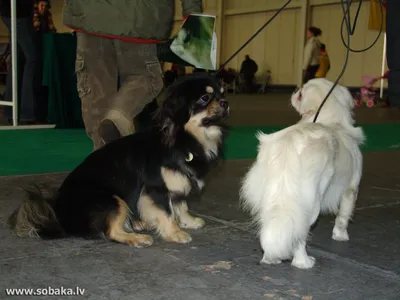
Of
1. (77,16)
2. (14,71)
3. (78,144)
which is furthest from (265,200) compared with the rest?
(14,71)

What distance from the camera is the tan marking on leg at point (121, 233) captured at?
9.77ft

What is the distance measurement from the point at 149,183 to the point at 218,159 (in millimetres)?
486

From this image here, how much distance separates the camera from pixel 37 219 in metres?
3.01

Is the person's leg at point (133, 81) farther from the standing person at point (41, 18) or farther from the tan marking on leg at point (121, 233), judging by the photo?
the standing person at point (41, 18)

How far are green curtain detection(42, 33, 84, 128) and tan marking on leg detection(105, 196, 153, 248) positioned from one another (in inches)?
199

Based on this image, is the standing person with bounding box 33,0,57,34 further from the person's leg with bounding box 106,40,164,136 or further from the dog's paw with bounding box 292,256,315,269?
the dog's paw with bounding box 292,256,315,269

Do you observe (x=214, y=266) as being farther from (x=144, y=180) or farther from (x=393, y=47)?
(x=393, y=47)

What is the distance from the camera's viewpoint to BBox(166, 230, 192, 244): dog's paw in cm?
309

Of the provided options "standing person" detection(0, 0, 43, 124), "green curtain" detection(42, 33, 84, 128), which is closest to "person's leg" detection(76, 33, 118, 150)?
"green curtain" detection(42, 33, 84, 128)

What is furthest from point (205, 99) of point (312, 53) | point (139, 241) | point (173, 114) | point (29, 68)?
point (312, 53)

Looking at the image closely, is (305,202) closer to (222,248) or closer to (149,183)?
(222,248)

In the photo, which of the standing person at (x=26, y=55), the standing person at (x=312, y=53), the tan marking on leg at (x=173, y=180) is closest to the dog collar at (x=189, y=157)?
the tan marking on leg at (x=173, y=180)

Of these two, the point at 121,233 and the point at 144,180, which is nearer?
the point at 121,233

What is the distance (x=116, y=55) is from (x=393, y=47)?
1945 mm
